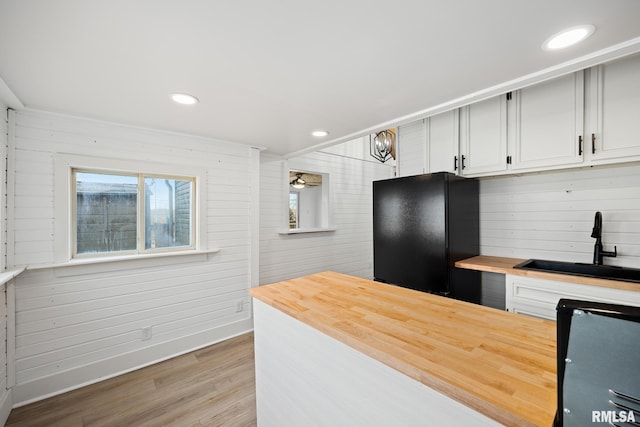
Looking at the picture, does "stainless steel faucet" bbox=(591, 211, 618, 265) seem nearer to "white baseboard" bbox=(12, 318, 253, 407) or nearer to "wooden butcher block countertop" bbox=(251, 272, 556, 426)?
"wooden butcher block countertop" bbox=(251, 272, 556, 426)

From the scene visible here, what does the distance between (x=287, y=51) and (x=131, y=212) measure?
7.41ft

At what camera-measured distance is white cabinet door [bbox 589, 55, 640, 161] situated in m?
1.91

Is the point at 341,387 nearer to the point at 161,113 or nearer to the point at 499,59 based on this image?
the point at 499,59

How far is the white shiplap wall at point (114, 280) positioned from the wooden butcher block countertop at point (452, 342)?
1.74 m

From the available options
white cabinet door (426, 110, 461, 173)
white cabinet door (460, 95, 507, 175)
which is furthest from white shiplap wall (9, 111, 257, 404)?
white cabinet door (460, 95, 507, 175)

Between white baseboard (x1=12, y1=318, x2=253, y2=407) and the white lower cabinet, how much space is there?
2.90 m

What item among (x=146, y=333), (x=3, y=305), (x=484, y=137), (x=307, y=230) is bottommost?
(x=146, y=333)

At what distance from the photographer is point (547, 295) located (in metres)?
2.05

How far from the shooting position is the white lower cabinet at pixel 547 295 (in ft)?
5.84

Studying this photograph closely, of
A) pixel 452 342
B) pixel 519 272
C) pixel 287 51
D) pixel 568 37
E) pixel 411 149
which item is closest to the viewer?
pixel 452 342

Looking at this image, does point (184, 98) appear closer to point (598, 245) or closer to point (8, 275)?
point (8, 275)

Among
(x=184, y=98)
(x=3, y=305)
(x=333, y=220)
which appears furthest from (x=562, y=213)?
(x=3, y=305)

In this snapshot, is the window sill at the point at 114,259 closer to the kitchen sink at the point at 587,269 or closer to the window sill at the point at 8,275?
the window sill at the point at 8,275

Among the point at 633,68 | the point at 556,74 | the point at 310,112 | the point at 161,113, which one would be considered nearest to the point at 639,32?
the point at 556,74
